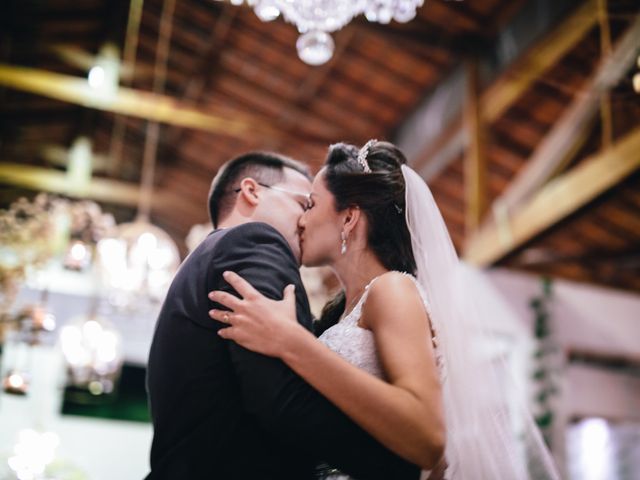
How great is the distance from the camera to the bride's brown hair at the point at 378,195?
198 centimetres

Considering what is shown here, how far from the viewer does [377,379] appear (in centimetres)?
151

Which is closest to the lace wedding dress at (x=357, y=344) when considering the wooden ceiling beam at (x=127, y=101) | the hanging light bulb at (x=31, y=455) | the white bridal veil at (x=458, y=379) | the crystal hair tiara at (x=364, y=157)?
the white bridal veil at (x=458, y=379)

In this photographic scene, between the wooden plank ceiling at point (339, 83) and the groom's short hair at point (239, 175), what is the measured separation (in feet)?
13.1

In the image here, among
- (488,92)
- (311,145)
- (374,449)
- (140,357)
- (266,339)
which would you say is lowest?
(374,449)

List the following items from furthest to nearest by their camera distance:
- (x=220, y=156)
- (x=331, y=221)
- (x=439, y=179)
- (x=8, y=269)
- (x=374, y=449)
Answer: (x=220, y=156) < (x=439, y=179) < (x=8, y=269) < (x=331, y=221) < (x=374, y=449)

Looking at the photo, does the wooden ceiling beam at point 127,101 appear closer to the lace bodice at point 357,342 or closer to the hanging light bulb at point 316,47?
the hanging light bulb at point 316,47

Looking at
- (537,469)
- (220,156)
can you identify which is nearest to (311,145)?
(220,156)

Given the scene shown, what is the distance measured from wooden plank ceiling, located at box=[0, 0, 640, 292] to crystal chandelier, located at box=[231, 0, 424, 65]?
3.03 m

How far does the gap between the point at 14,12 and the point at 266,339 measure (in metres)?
7.93

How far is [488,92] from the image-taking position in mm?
6965

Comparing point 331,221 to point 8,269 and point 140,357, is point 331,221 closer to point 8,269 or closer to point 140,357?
point 8,269

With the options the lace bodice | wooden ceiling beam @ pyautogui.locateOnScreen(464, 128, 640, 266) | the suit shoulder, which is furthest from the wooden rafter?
the suit shoulder

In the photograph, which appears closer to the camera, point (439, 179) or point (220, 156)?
point (439, 179)

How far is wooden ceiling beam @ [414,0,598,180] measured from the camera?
5.63m
